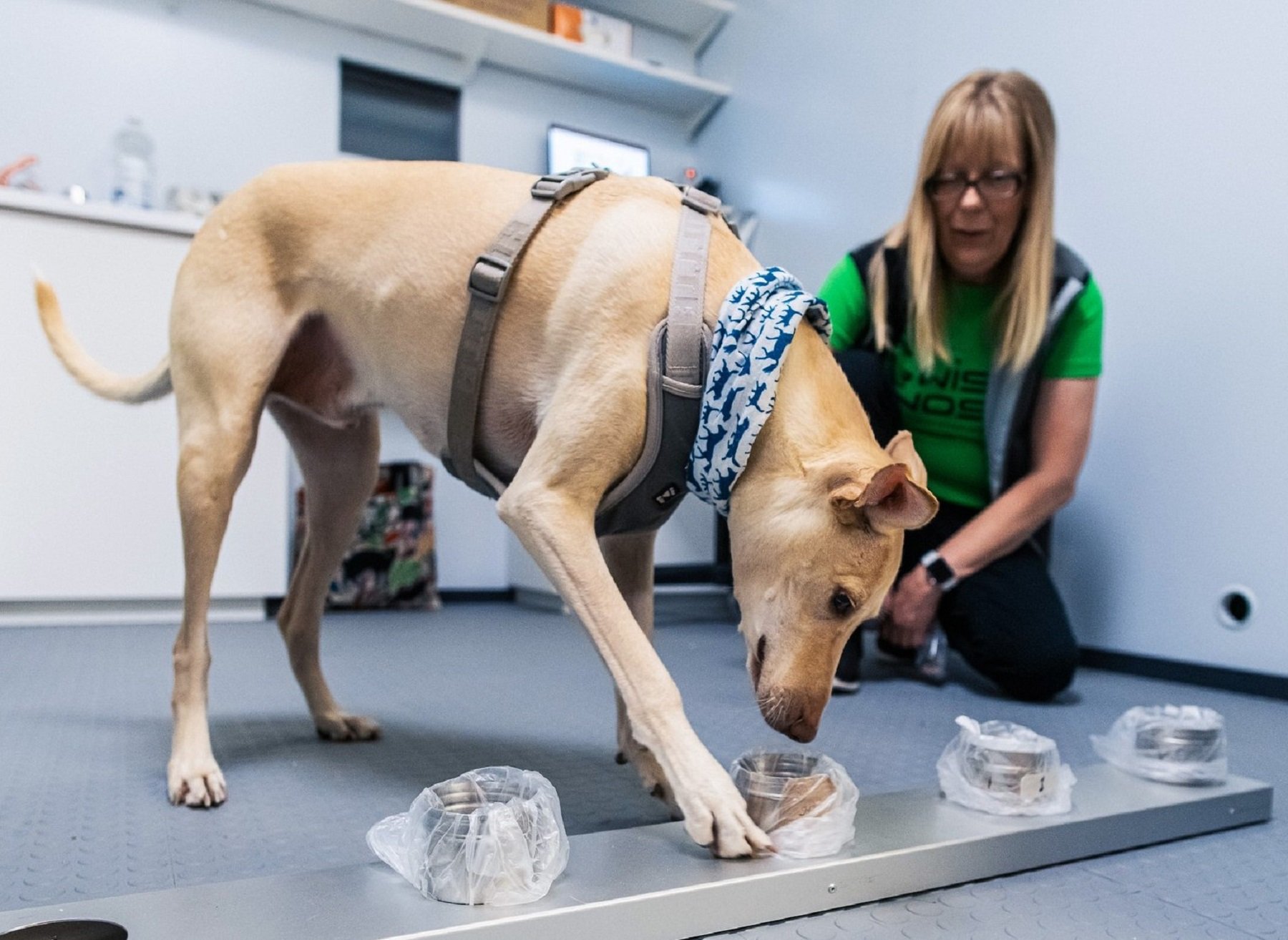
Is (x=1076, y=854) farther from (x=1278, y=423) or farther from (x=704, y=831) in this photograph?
(x=1278, y=423)

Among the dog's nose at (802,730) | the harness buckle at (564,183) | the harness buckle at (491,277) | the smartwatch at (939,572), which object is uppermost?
the harness buckle at (564,183)

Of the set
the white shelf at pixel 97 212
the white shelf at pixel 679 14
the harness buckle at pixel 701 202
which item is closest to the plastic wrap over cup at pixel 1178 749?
the harness buckle at pixel 701 202

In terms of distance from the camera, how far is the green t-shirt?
2.05 meters

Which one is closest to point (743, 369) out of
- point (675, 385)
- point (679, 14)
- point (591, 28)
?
point (675, 385)

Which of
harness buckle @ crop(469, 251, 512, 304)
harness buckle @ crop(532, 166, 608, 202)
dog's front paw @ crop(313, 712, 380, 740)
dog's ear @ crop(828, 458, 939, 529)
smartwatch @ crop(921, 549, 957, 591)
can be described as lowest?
dog's front paw @ crop(313, 712, 380, 740)

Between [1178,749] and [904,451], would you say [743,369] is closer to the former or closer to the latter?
[904,451]

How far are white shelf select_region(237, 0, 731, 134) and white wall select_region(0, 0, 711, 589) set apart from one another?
8 centimetres

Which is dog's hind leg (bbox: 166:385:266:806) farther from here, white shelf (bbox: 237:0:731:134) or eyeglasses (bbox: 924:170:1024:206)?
white shelf (bbox: 237:0:731:134)

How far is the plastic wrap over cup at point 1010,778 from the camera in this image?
1007 millimetres

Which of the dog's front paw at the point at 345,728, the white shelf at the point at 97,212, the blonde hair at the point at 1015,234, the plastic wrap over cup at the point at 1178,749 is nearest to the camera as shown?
the plastic wrap over cup at the point at 1178,749

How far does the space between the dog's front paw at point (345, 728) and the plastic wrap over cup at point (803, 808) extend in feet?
2.26

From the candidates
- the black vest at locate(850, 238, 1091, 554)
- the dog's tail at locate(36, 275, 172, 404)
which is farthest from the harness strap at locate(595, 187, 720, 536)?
the black vest at locate(850, 238, 1091, 554)

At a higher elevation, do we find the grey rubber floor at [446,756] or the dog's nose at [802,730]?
the dog's nose at [802,730]

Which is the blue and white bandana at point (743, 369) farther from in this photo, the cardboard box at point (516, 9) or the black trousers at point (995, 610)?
the cardboard box at point (516, 9)
